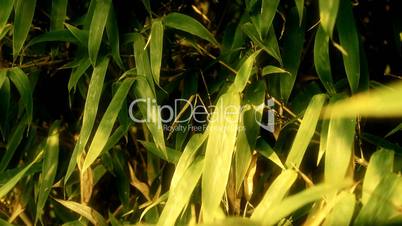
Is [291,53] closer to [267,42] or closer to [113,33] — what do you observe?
[267,42]

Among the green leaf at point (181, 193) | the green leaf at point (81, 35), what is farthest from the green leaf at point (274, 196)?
the green leaf at point (81, 35)

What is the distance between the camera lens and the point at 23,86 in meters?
1.12

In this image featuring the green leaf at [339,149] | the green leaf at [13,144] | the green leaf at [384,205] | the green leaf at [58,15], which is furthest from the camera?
the green leaf at [13,144]

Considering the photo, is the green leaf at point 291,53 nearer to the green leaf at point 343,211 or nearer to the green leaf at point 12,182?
the green leaf at point 343,211

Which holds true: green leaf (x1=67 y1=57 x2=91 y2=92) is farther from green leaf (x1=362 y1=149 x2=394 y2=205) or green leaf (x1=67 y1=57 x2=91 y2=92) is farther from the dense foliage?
green leaf (x1=362 y1=149 x2=394 y2=205)

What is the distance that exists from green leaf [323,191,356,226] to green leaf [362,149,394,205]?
0.03m

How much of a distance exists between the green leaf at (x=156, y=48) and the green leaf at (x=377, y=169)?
1.26 feet

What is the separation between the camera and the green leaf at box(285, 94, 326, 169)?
947 mm

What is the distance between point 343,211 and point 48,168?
618 millimetres

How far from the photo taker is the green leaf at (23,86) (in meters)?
1.11

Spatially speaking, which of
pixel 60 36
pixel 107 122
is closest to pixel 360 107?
pixel 107 122

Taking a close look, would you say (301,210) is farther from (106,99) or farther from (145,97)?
(106,99)

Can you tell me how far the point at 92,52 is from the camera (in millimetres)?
1021

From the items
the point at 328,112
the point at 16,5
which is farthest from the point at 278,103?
the point at 16,5
